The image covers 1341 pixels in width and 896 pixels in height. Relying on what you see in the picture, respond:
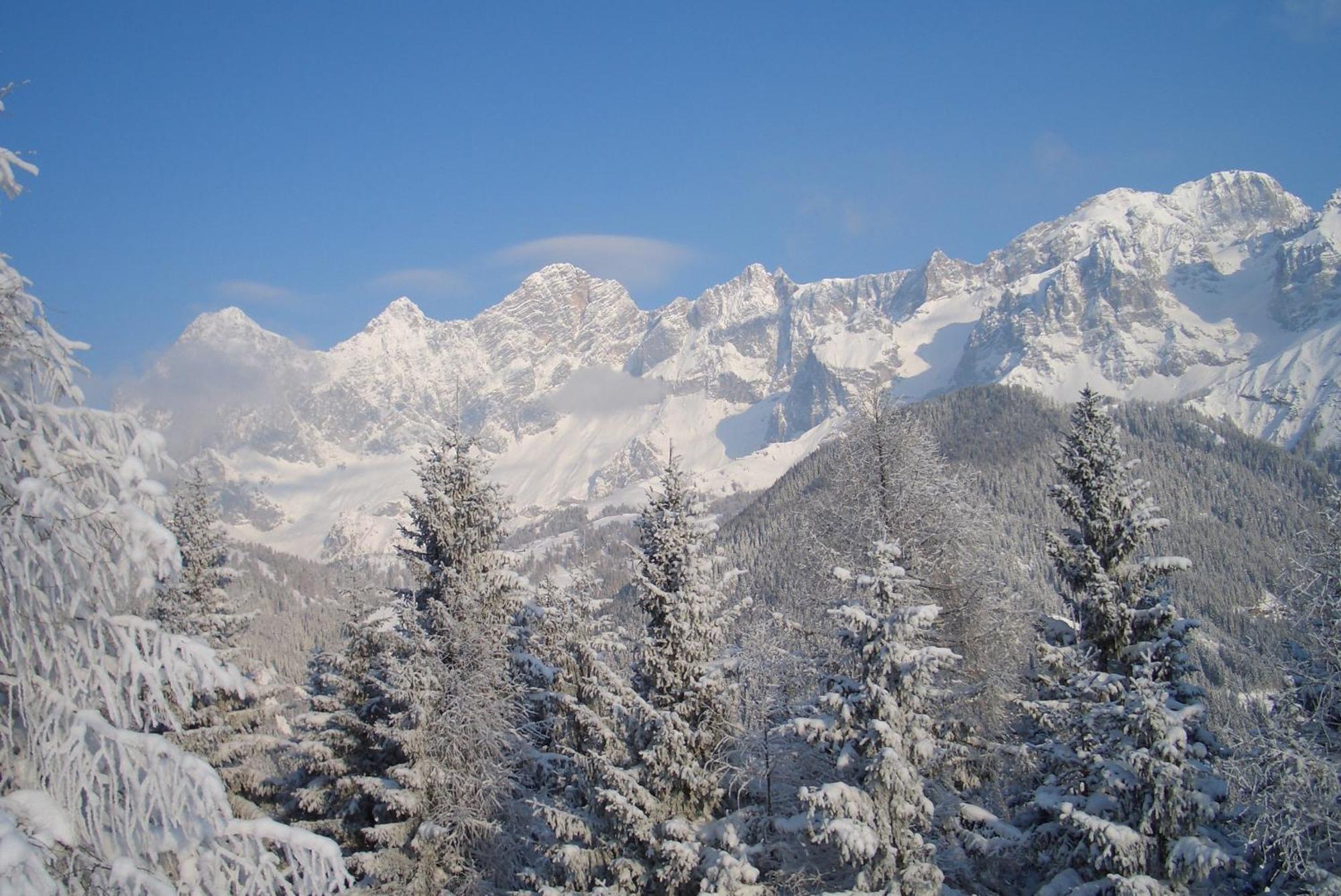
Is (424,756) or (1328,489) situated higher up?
(1328,489)

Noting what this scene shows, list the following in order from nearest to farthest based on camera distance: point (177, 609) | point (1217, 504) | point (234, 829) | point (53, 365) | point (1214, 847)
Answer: point (234, 829)
point (53, 365)
point (1214, 847)
point (177, 609)
point (1217, 504)

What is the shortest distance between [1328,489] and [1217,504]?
205 m

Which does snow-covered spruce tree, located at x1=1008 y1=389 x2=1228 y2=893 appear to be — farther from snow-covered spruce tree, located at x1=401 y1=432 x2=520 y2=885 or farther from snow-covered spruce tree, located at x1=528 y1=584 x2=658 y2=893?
snow-covered spruce tree, located at x1=401 y1=432 x2=520 y2=885

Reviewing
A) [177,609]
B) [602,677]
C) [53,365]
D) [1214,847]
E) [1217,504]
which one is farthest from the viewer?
[1217,504]

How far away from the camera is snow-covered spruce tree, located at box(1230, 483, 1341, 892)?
420 inches

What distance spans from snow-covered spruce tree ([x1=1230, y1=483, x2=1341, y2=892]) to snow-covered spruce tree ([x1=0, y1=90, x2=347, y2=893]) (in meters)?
11.3

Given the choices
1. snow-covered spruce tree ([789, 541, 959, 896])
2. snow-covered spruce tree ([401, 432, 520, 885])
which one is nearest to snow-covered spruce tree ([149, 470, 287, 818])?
snow-covered spruce tree ([401, 432, 520, 885])

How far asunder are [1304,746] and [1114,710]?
7.59 ft

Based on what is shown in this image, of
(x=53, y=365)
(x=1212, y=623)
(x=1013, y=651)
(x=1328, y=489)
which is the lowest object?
(x=1212, y=623)

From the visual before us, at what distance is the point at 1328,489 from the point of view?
13211 millimetres

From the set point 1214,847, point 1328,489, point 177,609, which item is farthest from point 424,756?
point 1328,489

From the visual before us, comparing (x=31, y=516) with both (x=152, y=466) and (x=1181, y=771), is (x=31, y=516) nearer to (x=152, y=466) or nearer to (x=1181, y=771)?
(x=152, y=466)

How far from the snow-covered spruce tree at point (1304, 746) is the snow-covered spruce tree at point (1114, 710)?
807 mm

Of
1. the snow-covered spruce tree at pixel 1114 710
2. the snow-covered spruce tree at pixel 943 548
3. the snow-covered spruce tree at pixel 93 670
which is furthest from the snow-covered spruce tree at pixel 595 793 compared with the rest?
the snow-covered spruce tree at pixel 93 670
